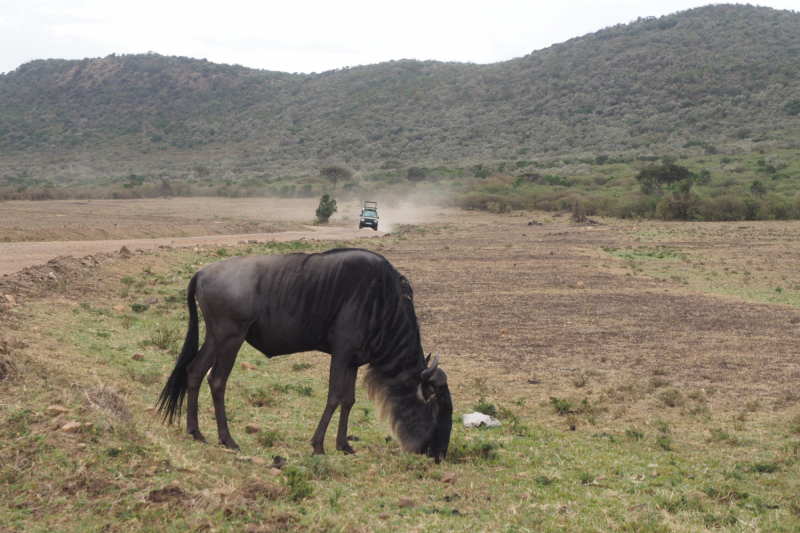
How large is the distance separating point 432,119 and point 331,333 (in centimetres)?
10016

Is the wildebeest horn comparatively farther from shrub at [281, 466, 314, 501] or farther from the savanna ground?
shrub at [281, 466, 314, 501]

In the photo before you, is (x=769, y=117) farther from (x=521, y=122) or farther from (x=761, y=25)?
(x=761, y=25)

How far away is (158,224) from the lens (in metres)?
36.7

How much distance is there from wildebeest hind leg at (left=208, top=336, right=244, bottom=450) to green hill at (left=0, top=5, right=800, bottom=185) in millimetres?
69831

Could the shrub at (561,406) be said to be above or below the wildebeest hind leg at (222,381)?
below

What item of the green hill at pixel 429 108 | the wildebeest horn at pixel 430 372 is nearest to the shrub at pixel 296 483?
the wildebeest horn at pixel 430 372

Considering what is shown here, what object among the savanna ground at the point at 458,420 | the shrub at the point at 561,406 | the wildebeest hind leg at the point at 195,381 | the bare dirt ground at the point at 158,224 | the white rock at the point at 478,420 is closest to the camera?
the savanna ground at the point at 458,420

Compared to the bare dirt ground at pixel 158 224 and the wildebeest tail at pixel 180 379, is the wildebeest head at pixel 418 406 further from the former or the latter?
the bare dirt ground at pixel 158 224

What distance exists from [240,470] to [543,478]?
8.17ft

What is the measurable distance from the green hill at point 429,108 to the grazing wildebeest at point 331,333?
6895 centimetres

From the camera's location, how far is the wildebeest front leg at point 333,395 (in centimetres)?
636

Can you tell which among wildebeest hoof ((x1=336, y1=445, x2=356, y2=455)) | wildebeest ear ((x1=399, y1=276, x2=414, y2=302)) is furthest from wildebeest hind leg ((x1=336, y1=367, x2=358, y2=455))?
wildebeest ear ((x1=399, y1=276, x2=414, y2=302))

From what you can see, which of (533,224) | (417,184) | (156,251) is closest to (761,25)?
(417,184)

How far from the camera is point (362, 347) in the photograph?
6.57 m
